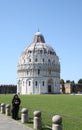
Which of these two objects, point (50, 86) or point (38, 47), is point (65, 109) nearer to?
point (38, 47)

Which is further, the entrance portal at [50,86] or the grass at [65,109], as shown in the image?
the entrance portal at [50,86]

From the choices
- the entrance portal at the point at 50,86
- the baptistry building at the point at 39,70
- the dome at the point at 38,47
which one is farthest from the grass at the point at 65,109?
the entrance portal at the point at 50,86

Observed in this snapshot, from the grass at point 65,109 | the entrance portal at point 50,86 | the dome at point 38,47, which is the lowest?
the grass at point 65,109

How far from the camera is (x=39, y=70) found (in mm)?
148625

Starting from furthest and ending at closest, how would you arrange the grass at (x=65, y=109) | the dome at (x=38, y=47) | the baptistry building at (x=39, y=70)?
the dome at (x=38, y=47), the baptistry building at (x=39, y=70), the grass at (x=65, y=109)

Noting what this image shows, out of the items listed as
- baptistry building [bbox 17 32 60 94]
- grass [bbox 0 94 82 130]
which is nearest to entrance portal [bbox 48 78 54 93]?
baptistry building [bbox 17 32 60 94]

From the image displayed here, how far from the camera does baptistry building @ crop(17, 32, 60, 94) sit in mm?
148625

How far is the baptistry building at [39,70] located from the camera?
149 m

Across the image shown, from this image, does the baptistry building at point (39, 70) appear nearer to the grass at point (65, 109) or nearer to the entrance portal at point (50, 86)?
the entrance portal at point (50, 86)

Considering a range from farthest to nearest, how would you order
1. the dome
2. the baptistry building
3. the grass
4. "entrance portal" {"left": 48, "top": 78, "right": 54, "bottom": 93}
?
1. "entrance portal" {"left": 48, "top": 78, "right": 54, "bottom": 93}
2. the dome
3. the baptistry building
4. the grass

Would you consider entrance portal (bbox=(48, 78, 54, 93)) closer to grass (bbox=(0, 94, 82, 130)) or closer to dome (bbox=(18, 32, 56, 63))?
dome (bbox=(18, 32, 56, 63))

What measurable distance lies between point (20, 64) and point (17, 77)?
7298 millimetres

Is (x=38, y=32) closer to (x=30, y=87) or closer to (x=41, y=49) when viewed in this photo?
(x=41, y=49)

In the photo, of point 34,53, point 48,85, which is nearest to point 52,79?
point 48,85
